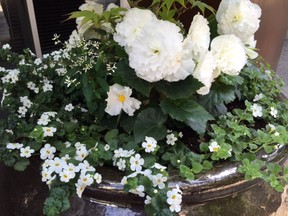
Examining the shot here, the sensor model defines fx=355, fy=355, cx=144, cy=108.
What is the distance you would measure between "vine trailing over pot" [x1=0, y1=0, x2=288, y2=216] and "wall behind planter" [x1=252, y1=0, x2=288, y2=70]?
0.50 m

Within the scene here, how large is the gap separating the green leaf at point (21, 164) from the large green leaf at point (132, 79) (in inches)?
9.5

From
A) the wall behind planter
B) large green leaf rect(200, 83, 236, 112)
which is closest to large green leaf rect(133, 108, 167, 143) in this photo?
large green leaf rect(200, 83, 236, 112)

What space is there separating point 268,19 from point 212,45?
680 mm

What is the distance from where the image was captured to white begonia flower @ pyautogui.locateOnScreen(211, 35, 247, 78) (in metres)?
0.70

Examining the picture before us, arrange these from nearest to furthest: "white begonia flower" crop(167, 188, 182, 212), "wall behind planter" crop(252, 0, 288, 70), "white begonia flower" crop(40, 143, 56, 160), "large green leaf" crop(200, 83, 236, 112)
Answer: "white begonia flower" crop(167, 188, 182, 212) → "white begonia flower" crop(40, 143, 56, 160) → "large green leaf" crop(200, 83, 236, 112) → "wall behind planter" crop(252, 0, 288, 70)

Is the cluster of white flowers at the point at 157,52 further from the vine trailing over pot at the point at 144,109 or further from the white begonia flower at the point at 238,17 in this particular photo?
the white begonia flower at the point at 238,17

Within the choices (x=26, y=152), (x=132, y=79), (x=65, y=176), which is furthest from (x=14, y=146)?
(x=132, y=79)

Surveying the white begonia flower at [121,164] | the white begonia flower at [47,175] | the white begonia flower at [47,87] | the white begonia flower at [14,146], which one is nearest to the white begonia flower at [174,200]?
the white begonia flower at [121,164]

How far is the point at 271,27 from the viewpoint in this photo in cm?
132

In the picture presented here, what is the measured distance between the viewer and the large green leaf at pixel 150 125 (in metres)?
0.69

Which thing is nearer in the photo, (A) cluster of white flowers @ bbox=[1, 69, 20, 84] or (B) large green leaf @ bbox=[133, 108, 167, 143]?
(B) large green leaf @ bbox=[133, 108, 167, 143]

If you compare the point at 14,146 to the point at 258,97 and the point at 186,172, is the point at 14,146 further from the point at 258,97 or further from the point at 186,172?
the point at 258,97

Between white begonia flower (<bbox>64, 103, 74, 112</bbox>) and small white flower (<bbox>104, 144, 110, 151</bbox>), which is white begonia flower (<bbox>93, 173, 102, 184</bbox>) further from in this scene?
white begonia flower (<bbox>64, 103, 74, 112</bbox>)

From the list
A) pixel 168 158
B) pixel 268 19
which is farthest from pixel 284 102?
pixel 268 19
